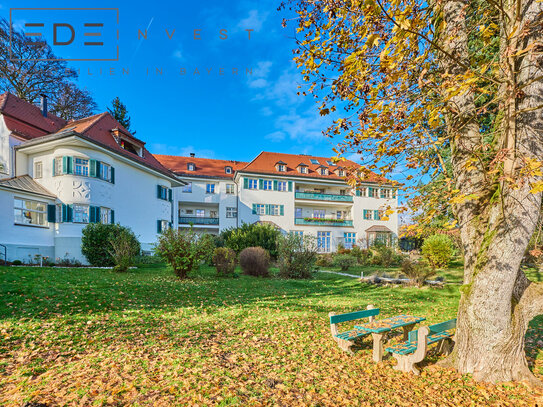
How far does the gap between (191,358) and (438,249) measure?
19.2 metres

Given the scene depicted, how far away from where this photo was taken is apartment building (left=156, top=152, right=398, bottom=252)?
33.1 metres

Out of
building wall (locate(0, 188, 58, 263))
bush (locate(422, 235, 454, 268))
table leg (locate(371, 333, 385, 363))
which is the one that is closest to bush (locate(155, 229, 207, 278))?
table leg (locate(371, 333, 385, 363))

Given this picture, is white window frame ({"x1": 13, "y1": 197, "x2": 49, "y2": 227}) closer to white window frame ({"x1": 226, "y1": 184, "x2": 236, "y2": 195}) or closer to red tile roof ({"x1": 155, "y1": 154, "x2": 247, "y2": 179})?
red tile roof ({"x1": 155, "y1": 154, "x2": 247, "y2": 179})

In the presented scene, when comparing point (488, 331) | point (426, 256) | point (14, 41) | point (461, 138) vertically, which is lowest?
point (426, 256)

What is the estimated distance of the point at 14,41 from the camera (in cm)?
2416

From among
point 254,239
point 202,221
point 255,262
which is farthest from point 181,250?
point 202,221

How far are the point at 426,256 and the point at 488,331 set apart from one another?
1770 cm

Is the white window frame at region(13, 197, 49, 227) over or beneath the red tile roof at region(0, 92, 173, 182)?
beneath

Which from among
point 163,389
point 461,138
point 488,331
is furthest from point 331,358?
point 461,138

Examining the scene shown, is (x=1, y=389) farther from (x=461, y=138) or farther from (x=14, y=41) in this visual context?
(x=14, y=41)

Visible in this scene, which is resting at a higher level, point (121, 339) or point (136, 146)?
point (136, 146)

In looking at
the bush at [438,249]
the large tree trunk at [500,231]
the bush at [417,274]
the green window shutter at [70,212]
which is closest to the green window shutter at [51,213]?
the green window shutter at [70,212]

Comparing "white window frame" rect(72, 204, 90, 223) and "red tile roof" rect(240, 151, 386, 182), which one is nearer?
"white window frame" rect(72, 204, 90, 223)

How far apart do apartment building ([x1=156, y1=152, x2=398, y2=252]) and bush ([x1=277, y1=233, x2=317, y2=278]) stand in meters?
17.4
